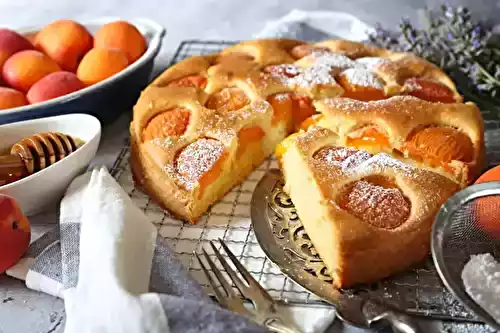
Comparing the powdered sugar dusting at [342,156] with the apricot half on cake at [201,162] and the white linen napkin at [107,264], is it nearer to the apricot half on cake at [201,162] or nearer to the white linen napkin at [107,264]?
the apricot half on cake at [201,162]

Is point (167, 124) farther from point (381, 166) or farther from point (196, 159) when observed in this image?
point (381, 166)

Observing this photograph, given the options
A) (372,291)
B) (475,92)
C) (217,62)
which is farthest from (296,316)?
(475,92)

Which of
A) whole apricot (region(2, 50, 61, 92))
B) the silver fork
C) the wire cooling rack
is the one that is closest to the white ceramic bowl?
the wire cooling rack

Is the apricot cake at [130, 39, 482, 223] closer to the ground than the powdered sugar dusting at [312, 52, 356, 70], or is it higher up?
closer to the ground

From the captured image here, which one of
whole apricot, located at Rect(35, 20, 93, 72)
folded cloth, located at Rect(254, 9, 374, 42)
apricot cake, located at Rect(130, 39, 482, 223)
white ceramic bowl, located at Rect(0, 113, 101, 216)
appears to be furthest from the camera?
folded cloth, located at Rect(254, 9, 374, 42)

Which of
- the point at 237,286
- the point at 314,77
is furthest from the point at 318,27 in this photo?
the point at 237,286

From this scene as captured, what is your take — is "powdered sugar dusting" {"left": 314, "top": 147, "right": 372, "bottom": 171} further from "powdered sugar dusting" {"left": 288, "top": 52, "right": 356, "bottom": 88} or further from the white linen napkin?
the white linen napkin
